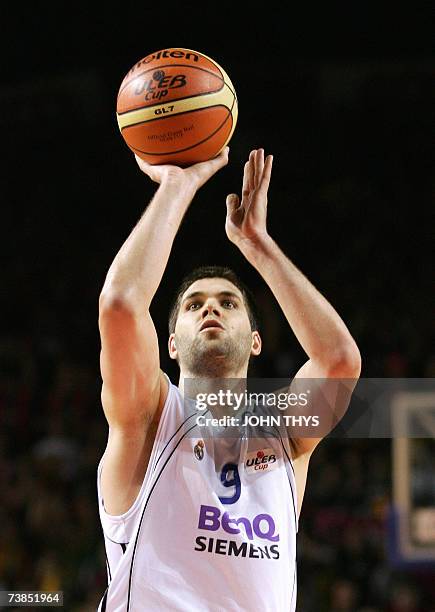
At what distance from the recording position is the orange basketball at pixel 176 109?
309 cm

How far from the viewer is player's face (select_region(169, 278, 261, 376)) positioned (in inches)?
119

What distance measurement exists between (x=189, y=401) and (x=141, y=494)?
40 centimetres

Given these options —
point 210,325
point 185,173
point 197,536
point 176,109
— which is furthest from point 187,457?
point 176,109

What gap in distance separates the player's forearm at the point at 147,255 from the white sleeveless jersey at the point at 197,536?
0.51 meters

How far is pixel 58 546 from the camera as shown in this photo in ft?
23.7

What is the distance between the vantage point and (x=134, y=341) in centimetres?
261

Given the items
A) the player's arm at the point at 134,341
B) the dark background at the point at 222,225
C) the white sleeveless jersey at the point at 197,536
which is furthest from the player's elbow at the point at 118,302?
the dark background at the point at 222,225

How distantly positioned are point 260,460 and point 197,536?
37cm

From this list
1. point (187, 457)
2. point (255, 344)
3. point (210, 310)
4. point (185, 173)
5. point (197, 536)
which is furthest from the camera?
point (255, 344)

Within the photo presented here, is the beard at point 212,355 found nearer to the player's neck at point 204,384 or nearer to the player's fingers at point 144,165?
the player's neck at point 204,384

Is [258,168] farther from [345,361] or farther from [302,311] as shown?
[345,361]

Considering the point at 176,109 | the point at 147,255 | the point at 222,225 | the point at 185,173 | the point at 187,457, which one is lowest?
the point at 187,457

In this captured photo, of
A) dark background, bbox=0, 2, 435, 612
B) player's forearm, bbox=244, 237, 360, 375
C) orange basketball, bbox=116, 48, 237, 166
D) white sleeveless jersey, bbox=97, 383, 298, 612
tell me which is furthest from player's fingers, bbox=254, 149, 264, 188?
dark background, bbox=0, 2, 435, 612

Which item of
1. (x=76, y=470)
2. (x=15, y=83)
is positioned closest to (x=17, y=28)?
(x=15, y=83)
